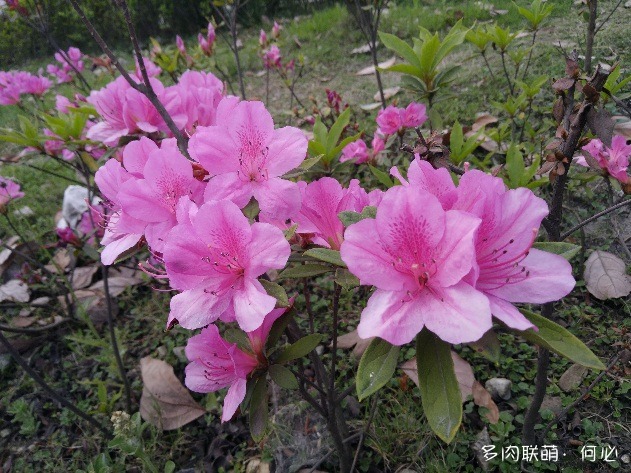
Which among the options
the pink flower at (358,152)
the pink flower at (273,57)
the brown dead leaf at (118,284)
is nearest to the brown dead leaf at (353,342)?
the pink flower at (358,152)

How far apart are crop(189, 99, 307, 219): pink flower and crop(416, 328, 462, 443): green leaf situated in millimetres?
370

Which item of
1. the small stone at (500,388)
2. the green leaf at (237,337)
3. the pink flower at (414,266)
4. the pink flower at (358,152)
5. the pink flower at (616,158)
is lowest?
the small stone at (500,388)

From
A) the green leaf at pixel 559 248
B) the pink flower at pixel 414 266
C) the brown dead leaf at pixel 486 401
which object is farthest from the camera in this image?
the brown dead leaf at pixel 486 401

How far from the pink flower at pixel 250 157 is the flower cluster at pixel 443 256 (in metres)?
0.22

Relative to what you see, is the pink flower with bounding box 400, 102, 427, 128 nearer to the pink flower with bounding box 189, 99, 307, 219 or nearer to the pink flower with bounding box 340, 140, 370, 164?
the pink flower with bounding box 340, 140, 370, 164

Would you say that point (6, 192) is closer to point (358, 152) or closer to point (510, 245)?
point (358, 152)

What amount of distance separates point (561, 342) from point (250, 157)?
688 millimetres

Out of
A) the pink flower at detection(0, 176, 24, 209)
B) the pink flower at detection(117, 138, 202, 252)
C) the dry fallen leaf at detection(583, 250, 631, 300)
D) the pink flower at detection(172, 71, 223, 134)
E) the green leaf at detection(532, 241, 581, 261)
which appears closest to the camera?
the green leaf at detection(532, 241, 581, 261)

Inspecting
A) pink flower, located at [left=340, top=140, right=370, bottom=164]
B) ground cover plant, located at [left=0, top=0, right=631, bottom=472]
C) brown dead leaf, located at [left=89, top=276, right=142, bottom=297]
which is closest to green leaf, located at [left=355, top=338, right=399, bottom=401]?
ground cover plant, located at [left=0, top=0, right=631, bottom=472]

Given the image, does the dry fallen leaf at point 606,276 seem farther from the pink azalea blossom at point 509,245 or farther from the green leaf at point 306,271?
the green leaf at point 306,271

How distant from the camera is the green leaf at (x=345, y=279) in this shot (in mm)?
861

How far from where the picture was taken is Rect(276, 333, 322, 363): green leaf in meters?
1.10

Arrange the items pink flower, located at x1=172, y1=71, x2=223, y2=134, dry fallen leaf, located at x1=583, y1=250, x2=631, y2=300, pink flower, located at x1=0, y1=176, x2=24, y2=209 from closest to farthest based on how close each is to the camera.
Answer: pink flower, located at x1=172, y1=71, x2=223, y2=134
dry fallen leaf, located at x1=583, y1=250, x2=631, y2=300
pink flower, located at x1=0, y1=176, x2=24, y2=209

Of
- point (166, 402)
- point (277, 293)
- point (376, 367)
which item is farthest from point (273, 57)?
point (376, 367)
